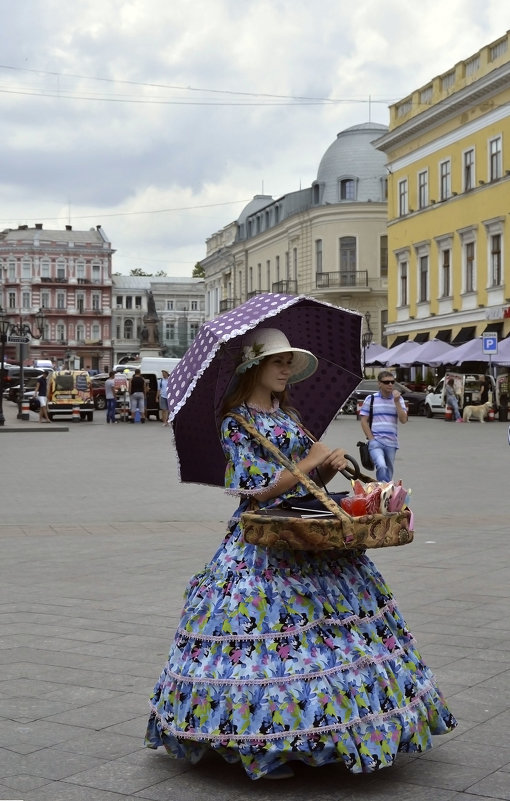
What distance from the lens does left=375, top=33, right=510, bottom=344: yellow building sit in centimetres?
4372

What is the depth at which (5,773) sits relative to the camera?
14.1 ft

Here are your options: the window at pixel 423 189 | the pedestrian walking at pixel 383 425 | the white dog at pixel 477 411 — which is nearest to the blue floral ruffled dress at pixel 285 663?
the pedestrian walking at pixel 383 425

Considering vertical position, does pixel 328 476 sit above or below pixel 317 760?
above

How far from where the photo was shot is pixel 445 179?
160 feet

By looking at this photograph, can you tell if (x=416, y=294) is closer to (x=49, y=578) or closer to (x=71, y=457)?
(x=71, y=457)

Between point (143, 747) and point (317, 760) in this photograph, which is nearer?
point (317, 760)

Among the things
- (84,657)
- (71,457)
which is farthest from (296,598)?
(71,457)

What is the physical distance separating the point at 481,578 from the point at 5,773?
15.9ft

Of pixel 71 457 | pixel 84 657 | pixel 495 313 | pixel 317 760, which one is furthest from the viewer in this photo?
pixel 495 313

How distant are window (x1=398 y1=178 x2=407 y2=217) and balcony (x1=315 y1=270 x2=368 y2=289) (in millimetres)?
10291

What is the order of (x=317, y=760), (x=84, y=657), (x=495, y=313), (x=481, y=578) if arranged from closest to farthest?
(x=317, y=760), (x=84, y=657), (x=481, y=578), (x=495, y=313)

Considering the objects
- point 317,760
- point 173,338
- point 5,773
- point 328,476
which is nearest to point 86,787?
point 5,773

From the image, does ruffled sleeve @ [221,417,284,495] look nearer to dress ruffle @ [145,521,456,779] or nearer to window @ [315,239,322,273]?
dress ruffle @ [145,521,456,779]

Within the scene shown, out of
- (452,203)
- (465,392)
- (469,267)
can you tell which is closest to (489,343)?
(465,392)
